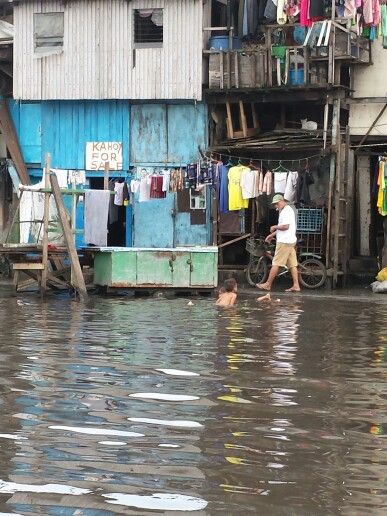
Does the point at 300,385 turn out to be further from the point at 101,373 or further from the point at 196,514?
the point at 196,514

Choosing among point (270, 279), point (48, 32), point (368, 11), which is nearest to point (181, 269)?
point (270, 279)

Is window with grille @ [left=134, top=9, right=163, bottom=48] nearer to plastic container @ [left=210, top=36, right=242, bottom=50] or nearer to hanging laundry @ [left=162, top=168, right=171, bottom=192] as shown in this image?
plastic container @ [left=210, top=36, right=242, bottom=50]

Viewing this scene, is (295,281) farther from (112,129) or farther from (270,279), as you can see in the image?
(112,129)

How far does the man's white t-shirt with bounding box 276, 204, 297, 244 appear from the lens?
19391mm

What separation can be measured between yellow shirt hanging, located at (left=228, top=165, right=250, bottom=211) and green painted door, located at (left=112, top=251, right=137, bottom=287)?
10.1 feet

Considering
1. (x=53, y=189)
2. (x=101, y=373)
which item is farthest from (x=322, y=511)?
(x=53, y=189)

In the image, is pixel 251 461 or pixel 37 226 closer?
pixel 251 461

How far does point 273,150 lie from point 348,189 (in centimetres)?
176

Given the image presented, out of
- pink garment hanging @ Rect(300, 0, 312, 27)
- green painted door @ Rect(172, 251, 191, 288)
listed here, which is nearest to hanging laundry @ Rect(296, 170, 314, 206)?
pink garment hanging @ Rect(300, 0, 312, 27)

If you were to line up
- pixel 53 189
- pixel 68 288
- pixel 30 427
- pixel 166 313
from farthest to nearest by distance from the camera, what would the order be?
pixel 68 288 → pixel 53 189 → pixel 166 313 → pixel 30 427

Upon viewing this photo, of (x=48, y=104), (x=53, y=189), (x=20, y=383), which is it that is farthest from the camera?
(x=48, y=104)

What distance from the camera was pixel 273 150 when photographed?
2133cm

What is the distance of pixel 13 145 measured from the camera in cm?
2327

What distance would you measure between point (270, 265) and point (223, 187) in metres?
1.85
